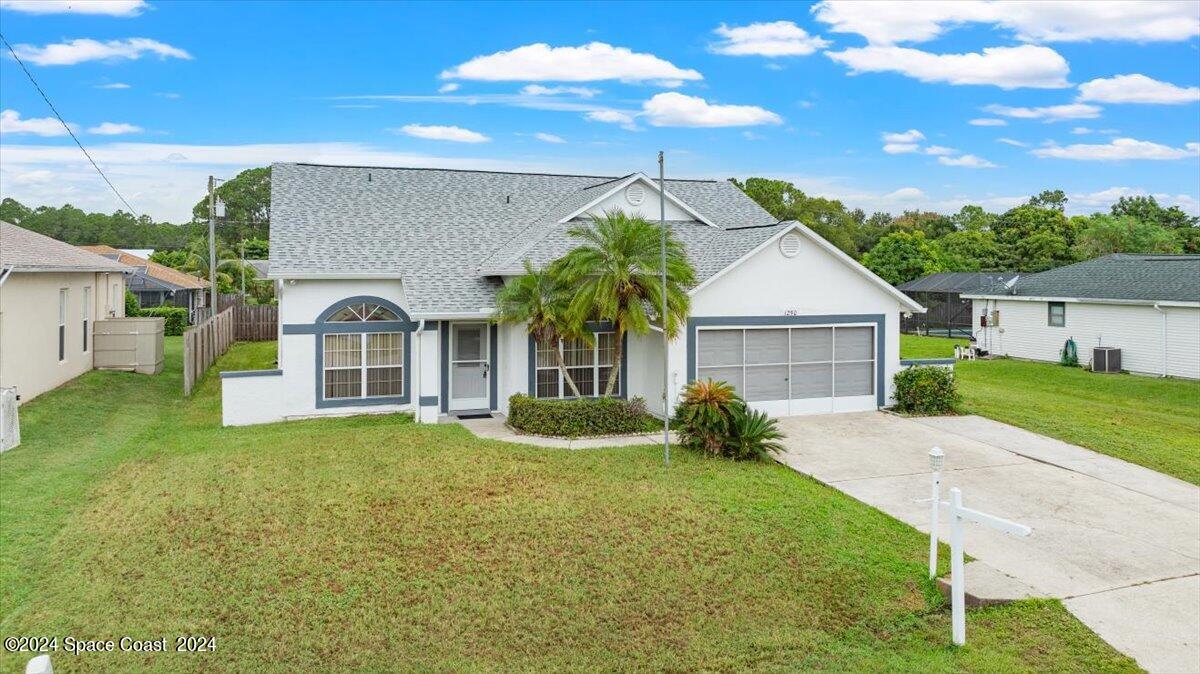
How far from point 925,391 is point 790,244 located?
456cm

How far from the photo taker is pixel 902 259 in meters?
52.6

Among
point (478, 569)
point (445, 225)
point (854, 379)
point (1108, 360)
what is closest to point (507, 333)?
point (445, 225)

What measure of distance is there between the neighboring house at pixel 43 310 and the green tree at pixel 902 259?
4447 cm

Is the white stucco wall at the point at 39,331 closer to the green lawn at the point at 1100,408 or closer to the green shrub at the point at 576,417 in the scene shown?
the green shrub at the point at 576,417

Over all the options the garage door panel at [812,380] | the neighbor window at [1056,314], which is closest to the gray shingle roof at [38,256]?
the garage door panel at [812,380]

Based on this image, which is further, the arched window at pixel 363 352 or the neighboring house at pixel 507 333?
the arched window at pixel 363 352

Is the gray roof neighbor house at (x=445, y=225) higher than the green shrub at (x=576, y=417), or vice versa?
the gray roof neighbor house at (x=445, y=225)

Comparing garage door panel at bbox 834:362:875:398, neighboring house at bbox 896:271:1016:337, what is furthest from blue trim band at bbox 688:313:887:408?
neighboring house at bbox 896:271:1016:337

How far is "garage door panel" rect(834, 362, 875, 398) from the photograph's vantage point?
56.7ft

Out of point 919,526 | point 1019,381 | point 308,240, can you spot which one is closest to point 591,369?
point 308,240

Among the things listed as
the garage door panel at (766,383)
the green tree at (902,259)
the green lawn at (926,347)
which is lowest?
the garage door panel at (766,383)

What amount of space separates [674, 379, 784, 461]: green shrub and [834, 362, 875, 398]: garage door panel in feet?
14.9

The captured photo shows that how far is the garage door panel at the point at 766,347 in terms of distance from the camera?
16.6 metres

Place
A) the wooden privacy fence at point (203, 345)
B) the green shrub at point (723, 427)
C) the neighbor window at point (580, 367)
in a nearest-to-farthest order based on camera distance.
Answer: the green shrub at point (723, 427) < the neighbor window at point (580, 367) < the wooden privacy fence at point (203, 345)
